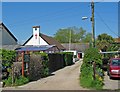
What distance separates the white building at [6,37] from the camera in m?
43.6

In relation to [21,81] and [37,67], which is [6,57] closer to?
[21,81]

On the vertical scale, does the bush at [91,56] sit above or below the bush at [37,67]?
above

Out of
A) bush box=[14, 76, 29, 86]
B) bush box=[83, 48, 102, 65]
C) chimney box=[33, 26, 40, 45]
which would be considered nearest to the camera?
bush box=[14, 76, 29, 86]

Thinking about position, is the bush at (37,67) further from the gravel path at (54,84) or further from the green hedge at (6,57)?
the green hedge at (6,57)

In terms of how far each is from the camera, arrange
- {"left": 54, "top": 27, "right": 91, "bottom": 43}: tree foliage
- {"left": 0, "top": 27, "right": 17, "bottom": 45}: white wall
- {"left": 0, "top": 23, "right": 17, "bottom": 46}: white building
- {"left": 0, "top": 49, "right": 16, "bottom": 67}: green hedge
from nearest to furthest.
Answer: {"left": 0, "top": 49, "right": 16, "bottom": 67}: green hedge < {"left": 0, "top": 23, "right": 17, "bottom": 46}: white building < {"left": 0, "top": 27, "right": 17, "bottom": 45}: white wall < {"left": 54, "top": 27, "right": 91, "bottom": 43}: tree foliage

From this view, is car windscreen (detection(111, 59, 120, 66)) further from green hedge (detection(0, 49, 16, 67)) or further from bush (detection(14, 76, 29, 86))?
green hedge (detection(0, 49, 16, 67))

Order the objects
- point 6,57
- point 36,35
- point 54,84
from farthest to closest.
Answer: point 36,35
point 6,57
point 54,84

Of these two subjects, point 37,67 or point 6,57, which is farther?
point 37,67

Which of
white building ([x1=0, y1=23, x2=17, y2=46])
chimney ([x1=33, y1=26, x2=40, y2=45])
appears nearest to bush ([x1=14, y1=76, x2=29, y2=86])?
white building ([x1=0, y1=23, x2=17, y2=46])

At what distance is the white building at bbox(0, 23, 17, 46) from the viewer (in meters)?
43.6

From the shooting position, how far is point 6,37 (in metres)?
47.7

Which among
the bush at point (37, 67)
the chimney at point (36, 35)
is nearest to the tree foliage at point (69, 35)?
the chimney at point (36, 35)

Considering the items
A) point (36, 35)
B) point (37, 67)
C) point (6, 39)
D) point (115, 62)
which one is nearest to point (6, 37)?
point (6, 39)

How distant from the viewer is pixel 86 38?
372 feet
